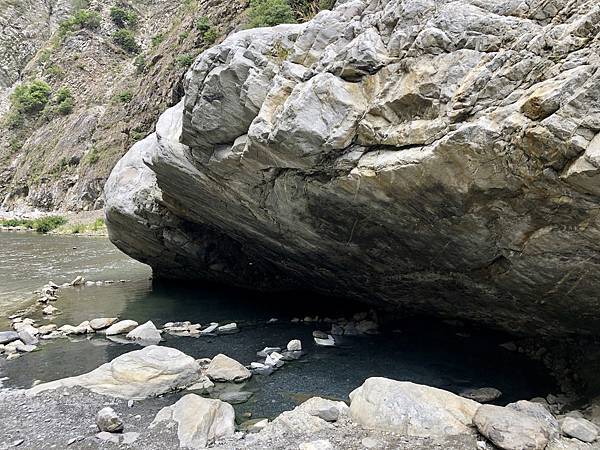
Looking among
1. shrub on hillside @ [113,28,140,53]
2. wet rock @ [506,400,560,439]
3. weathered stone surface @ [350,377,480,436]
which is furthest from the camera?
shrub on hillside @ [113,28,140,53]

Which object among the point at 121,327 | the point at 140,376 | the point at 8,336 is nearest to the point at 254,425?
the point at 140,376

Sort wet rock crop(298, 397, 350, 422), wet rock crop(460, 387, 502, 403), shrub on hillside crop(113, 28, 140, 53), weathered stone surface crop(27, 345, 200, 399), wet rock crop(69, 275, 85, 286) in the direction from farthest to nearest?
shrub on hillside crop(113, 28, 140, 53) → wet rock crop(69, 275, 85, 286) → wet rock crop(460, 387, 502, 403) → weathered stone surface crop(27, 345, 200, 399) → wet rock crop(298, 397, 350, 422)

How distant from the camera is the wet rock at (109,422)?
7.33 metres

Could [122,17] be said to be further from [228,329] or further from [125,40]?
[228,329]

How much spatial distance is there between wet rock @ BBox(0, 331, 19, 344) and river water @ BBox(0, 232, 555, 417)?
0.87 metres

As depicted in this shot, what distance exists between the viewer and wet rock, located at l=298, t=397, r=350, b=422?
7.32 meters

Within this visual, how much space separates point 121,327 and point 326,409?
27.6 ft

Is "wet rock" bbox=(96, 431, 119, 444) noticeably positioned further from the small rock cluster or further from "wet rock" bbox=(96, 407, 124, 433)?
the small rock cluster

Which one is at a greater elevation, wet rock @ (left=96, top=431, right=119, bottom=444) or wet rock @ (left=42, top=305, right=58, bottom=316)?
wet rock @ (left=96, top=431, right=119, bottom=444)

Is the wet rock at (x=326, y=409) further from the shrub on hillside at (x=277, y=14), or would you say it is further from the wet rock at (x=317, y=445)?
the shrub on hillside at (x=277, y=14)

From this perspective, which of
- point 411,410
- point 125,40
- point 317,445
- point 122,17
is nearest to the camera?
point 317,445

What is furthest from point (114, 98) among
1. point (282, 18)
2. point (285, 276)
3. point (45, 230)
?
point (285, 276)

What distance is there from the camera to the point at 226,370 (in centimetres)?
1002

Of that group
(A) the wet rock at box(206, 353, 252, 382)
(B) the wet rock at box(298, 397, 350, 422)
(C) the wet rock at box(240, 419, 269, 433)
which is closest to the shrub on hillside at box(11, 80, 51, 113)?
(A) the wet rock at box(206, 353, 252, 382)
